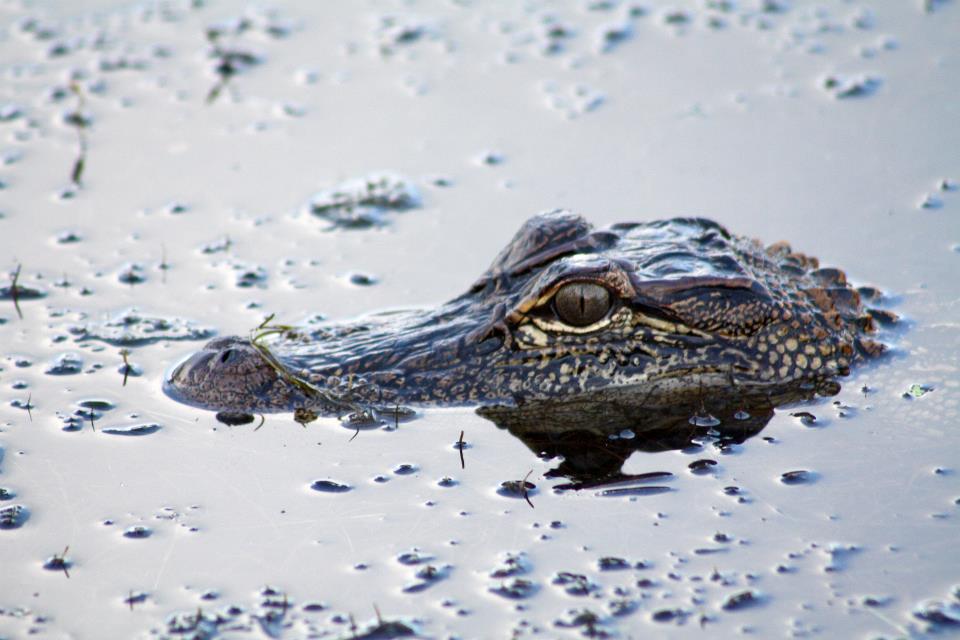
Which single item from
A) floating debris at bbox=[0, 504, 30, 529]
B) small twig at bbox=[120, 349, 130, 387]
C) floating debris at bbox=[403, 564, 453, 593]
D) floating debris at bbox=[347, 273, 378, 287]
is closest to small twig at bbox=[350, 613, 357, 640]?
floating debris at bbox=[403, 564, 453, 593]

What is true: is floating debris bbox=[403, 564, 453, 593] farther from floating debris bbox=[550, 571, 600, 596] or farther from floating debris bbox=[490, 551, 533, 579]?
floating debris bbox=[550, 571, 600, 596]

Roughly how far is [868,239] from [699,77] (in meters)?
2.81

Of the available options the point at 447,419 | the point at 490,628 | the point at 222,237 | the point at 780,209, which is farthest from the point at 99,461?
the point at 780,209

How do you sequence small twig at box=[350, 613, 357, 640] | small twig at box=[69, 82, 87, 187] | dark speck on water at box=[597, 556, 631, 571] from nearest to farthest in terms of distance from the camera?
small twig at box=[350, 613, 357, 640] < dark speck on water at box=[597, 556, 631, 571] < small twig at box=[69, 82, 87, 187]

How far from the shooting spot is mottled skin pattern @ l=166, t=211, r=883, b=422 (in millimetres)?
5828

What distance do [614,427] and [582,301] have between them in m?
0.58

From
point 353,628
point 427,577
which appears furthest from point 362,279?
point 353,628

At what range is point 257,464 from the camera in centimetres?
568

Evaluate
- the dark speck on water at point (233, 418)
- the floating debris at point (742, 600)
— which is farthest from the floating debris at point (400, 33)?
the floating debris at point (742, 600)

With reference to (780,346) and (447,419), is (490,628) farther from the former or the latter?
(780,346)

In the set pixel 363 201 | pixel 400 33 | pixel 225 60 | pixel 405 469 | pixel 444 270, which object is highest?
pixel 400 33

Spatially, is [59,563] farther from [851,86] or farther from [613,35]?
[613,35]

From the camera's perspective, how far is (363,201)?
866cm

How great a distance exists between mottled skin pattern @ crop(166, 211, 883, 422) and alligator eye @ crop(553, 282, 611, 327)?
0.9 inches
